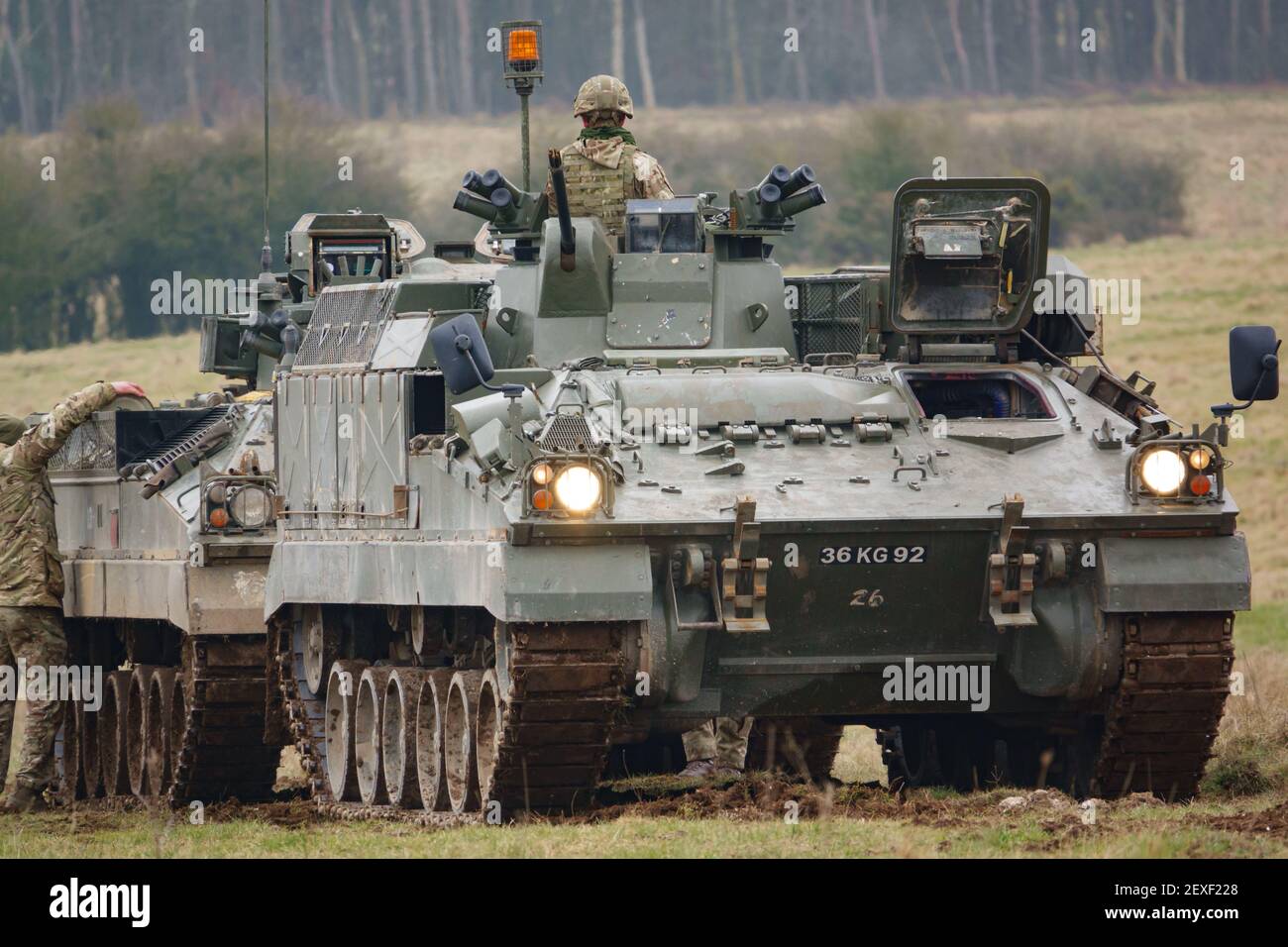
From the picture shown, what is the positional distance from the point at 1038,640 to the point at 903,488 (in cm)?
107

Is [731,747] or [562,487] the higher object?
[562,487]

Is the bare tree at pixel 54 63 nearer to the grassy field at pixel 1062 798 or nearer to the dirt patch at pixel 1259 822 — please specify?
the grassy field at pixel 1062 798

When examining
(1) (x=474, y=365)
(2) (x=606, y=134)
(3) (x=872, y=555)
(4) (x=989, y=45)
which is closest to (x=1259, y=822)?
(3) (x=872, y=555)

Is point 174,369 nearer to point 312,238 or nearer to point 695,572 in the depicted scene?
point 312,238

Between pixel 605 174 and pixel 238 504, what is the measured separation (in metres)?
3.41

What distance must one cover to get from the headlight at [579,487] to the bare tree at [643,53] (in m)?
38.9

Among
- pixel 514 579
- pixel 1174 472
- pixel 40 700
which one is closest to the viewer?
pixel 514 579

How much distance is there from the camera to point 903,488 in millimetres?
13805

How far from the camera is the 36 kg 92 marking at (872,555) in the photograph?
1348cm

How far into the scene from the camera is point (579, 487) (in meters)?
13.1

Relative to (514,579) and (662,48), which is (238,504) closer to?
(514,579)

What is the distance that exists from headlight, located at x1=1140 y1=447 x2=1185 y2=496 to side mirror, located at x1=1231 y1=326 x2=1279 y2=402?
2.32ft

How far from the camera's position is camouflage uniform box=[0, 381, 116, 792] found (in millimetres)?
18156

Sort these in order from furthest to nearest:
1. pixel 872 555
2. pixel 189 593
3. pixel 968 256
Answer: pixel 189 593 < pixel 968 256 < pixel 872 555
